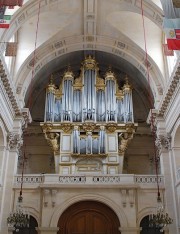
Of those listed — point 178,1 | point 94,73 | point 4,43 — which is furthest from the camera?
point 94,73

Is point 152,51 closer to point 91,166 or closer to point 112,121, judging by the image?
point 112,121

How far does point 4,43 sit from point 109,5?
5710mm

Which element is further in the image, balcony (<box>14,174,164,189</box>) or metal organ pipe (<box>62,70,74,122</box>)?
metal organ pipe (<box>62,70,74,122</box>)

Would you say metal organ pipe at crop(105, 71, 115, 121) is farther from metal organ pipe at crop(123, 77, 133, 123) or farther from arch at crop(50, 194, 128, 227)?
arch at crop(50, 194, 128, 227)

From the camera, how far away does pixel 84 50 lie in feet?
69.5

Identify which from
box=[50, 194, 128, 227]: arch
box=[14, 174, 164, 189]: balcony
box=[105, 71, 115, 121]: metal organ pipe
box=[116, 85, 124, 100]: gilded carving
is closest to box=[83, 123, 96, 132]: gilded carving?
box=[105, 71, 115, 121]: metal organ pipe

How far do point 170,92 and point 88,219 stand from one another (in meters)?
7.16

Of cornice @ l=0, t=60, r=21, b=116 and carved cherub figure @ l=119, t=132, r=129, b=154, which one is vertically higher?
cornice @ l=0, t=60, r=21, b=116

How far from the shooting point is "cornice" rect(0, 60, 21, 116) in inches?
582

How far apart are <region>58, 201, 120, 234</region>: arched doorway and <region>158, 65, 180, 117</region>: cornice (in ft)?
18.5

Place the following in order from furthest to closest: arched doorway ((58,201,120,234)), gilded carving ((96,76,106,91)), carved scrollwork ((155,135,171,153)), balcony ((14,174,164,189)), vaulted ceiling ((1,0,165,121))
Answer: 1. gilded carving ((96,76,106,91))
2. carved scrollwork ((155,135,171,153))
3. vaulted ceiling ((1,0,165,121))
4. arched doorway ((58,201,120,234))
5. balcony ((14,174,164,189))

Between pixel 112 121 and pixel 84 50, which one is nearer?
pixel 112 121

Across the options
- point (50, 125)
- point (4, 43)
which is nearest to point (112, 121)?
point (50, 125)

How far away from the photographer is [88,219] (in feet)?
54.1
